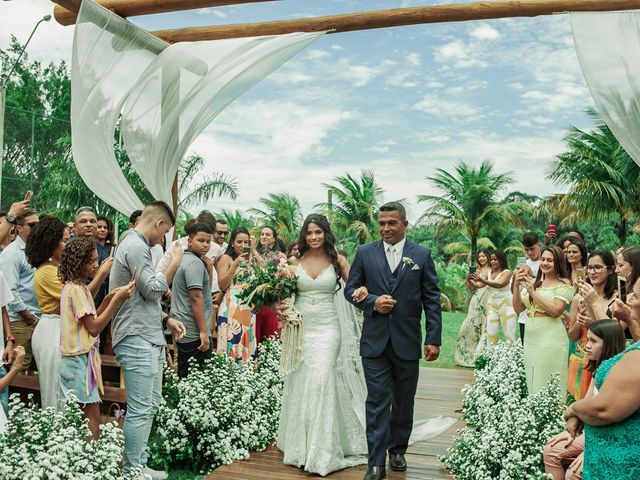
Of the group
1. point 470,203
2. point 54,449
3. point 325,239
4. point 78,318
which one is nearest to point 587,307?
point 325,239

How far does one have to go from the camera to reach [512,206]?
1234 inches

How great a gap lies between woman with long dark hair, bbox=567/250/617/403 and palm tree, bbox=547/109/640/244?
1790 cm

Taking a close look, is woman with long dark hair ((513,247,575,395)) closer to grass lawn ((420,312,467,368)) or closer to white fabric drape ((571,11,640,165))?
white fabric drape ((571,11,640,165))

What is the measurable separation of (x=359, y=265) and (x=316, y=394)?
121cm

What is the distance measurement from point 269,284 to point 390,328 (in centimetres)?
120

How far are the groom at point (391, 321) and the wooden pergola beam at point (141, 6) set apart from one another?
336 centimetres

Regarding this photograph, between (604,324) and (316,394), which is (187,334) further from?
(604,324)

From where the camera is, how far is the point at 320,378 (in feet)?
20.1

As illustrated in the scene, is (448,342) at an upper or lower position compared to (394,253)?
lower

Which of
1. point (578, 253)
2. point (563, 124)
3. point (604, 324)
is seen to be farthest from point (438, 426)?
point (563, 124)

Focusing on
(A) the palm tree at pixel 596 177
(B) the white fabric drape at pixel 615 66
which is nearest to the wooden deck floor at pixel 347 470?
(B) the white fabric drape at pixel 615 66

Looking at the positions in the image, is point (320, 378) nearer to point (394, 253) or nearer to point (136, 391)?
point (394, 253)

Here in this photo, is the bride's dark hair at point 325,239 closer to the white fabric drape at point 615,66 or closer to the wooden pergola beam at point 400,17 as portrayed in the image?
the wooden pergola beam at point 400,17

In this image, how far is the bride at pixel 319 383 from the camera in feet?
19.8
